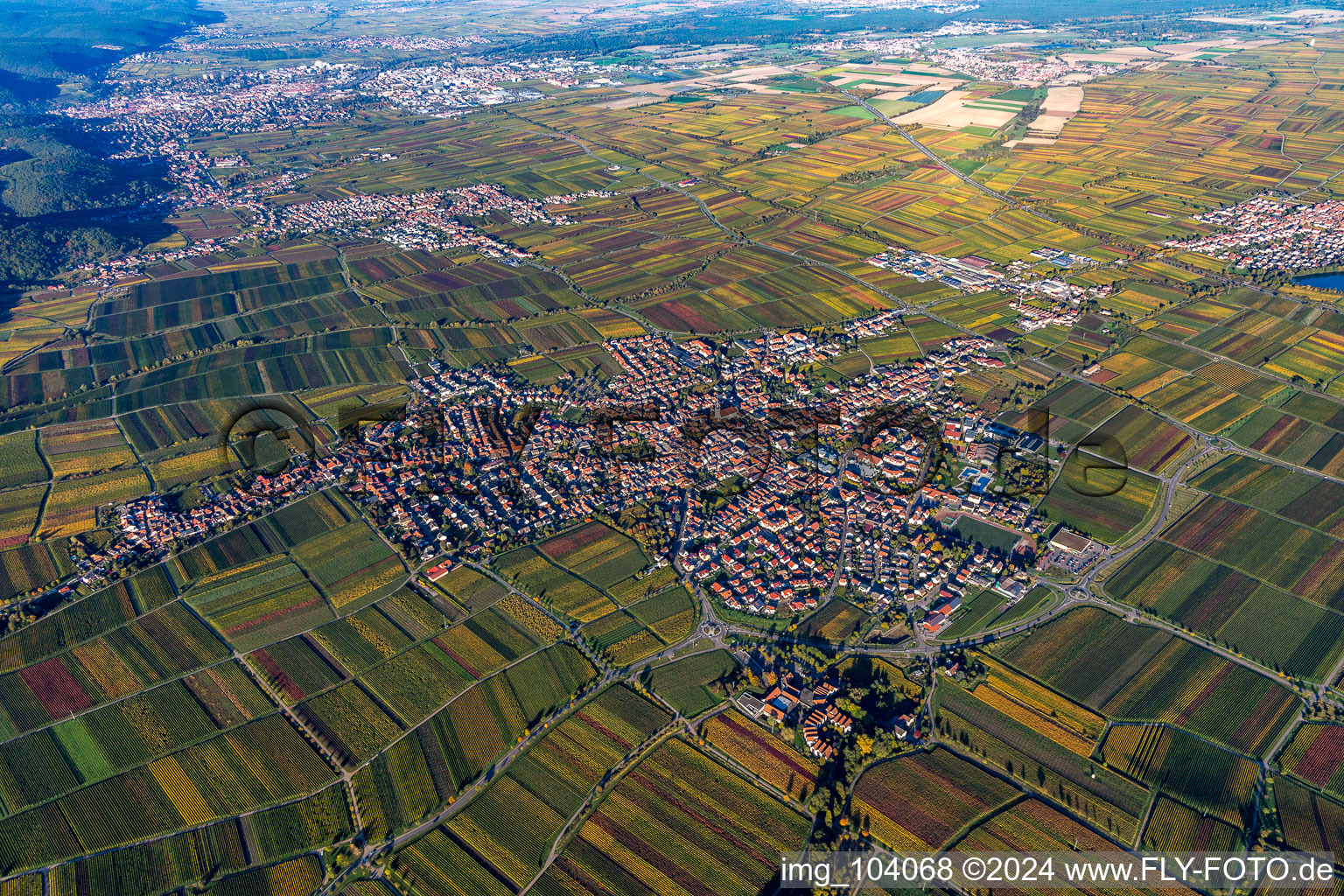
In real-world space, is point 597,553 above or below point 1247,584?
below

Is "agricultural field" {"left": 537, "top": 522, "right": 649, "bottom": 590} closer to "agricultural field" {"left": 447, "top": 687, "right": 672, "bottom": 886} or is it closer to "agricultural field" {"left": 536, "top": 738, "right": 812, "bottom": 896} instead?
"agricultural field" {"left": 447, "top": 687, "right": 672, "bottom": 886}

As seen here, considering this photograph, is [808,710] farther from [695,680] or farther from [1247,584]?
[1247,584]

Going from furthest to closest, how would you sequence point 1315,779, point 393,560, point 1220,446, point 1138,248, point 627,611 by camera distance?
1. point 1138,248
2. point 1220,446
3. point 393,560
4. point 627,611
5. point 1315,779

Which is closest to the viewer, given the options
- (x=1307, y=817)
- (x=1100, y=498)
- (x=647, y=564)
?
(x=1307, y=817)

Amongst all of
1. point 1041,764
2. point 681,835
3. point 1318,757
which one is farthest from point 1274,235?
point 681,835

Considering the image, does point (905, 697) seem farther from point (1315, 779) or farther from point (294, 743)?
point (294, 743)

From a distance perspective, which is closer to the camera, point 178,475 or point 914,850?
point 914,850

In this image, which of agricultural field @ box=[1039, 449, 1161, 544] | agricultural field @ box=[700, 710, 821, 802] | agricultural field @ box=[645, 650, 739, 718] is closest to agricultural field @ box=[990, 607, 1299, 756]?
agricultural field @ box=[1039, 449, 1161, 544]

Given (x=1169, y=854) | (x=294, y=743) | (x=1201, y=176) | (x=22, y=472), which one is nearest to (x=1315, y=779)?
(x=1169, y=854)

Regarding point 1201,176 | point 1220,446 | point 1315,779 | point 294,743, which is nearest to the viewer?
point 1315,779

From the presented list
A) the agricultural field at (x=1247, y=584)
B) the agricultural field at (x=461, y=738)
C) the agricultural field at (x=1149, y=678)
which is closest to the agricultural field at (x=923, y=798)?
the agricultural field at (x=1149, y=678)

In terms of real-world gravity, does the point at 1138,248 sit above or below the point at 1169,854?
above
